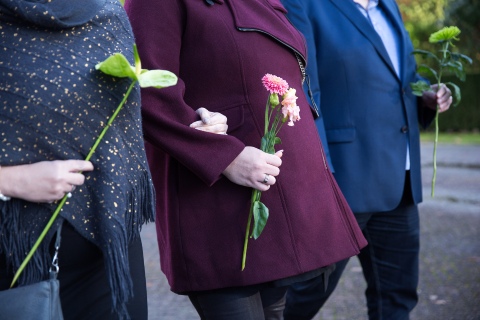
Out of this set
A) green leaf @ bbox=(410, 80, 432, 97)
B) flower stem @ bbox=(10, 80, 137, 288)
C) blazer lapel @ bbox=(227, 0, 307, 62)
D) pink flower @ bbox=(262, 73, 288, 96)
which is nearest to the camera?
flower stem @ bbox=(10, 80, 137, 288)

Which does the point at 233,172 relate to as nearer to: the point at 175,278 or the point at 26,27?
the point at 175,278

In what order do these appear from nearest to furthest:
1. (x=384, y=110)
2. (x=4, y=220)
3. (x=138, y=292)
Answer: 1. (x=4, y=220)
2. (x=138, y=292)
3. (x=384, y=110)

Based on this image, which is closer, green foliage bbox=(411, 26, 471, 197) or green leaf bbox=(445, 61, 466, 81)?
green foliage bbox=(411, 26, 471, 197)

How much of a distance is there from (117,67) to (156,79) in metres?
0.10

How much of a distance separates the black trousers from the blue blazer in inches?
55.4

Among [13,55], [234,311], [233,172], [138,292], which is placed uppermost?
[13,55]

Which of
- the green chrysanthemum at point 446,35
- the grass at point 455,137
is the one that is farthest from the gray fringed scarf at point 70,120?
the grass at point 455,137

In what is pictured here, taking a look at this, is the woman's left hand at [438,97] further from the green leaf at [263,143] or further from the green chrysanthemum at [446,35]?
the green leaf at [263,143]

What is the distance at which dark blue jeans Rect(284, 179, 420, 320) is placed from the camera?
3598 millimetres

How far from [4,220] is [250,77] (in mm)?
921

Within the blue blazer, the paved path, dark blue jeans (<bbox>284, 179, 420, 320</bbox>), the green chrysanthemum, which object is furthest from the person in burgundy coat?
the paved path

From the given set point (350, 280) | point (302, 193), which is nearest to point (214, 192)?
point (302, 193)

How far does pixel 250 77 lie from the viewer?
2.48m

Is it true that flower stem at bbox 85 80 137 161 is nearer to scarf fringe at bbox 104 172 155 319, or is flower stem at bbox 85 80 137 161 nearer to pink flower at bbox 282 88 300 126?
scarf fringe at bbox 104 172 155 319
